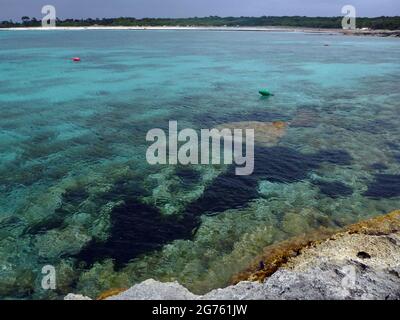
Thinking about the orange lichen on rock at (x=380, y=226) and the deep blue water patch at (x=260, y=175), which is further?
the deep blue water patch at (x=260, y=175)

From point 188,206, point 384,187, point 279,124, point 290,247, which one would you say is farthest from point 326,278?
point 279,124

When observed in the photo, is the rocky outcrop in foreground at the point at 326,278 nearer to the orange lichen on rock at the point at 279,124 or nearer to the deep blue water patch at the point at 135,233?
the deep blue water patch at the point at 135,233

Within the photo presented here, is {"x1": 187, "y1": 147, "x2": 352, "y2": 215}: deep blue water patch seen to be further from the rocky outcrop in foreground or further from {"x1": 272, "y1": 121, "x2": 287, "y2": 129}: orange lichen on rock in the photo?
the rocky outcrop in foreground

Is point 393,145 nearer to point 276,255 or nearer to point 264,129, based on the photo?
point 264,129

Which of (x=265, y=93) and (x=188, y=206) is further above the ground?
(x=265, y=93)

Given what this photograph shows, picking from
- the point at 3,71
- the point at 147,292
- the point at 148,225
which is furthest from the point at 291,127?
the point at 3,71

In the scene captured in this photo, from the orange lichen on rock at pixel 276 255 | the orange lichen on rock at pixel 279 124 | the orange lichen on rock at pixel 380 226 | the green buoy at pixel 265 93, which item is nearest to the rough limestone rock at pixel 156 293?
the orange lichen on rock at pixel 276 255
